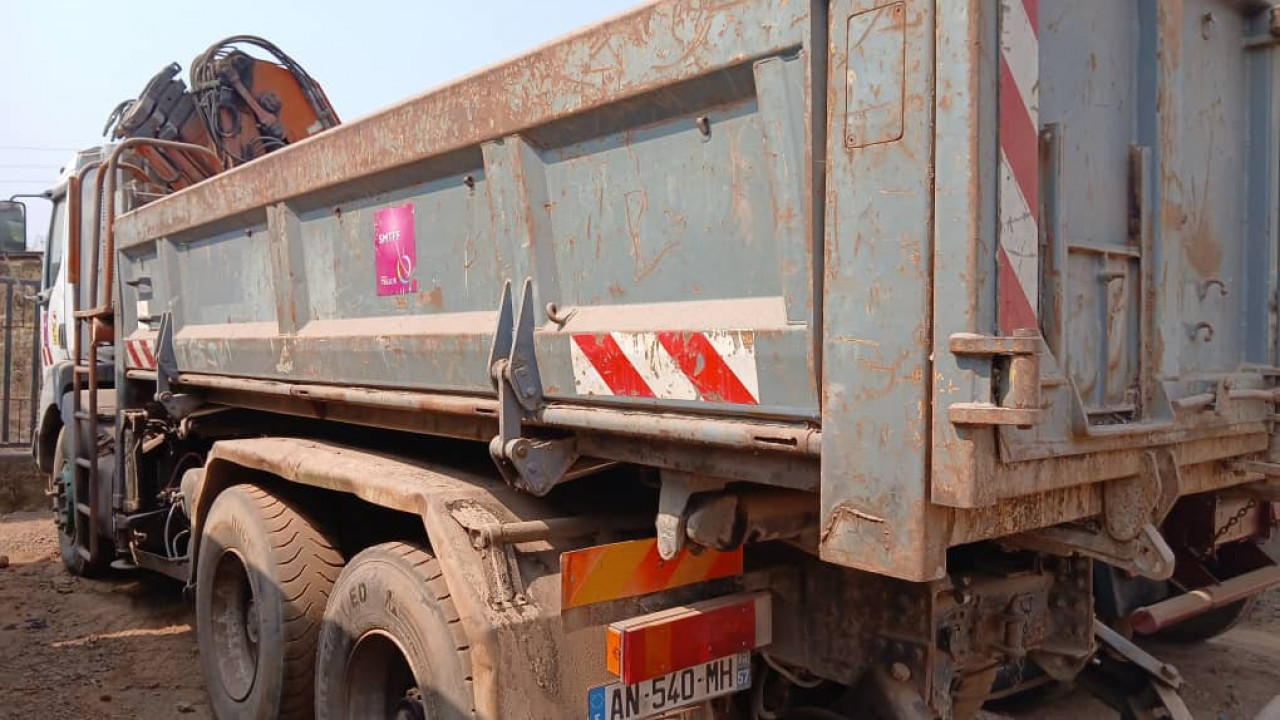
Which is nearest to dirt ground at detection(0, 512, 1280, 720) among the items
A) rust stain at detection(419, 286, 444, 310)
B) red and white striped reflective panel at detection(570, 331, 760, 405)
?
rust stain at detection(419, 286, 444, 310)

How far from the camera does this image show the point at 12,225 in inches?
241

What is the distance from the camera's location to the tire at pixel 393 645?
2.37 m

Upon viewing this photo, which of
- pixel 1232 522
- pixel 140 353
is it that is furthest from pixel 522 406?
pixel 140 353

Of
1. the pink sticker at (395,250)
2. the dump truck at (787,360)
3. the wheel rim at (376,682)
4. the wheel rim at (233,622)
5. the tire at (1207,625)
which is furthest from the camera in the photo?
the tire at (1207,625)

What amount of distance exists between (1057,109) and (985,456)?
805mm

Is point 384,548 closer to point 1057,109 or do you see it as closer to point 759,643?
point 759,643

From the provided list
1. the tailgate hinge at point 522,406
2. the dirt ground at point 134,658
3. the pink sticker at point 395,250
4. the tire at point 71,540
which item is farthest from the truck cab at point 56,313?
the tailgate hinge at point 522,406

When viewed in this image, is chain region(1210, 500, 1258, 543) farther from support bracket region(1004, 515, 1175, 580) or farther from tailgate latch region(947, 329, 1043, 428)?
tailgate latch region(947, 329, 1043, 428)

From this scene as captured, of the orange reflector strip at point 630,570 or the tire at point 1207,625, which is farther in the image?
the tire at point 1207,625

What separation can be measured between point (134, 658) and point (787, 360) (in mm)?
4487

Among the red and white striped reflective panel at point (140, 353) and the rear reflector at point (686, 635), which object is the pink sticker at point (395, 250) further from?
the red and white striped reflective panel at point (140, 353)

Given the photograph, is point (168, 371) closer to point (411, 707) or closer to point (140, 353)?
point (140, 353)

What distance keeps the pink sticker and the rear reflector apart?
1360 millimetres

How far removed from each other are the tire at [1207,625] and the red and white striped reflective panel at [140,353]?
5.36 metres
